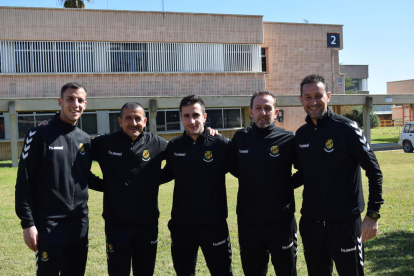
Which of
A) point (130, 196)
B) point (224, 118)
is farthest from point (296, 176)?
point (224, 118)

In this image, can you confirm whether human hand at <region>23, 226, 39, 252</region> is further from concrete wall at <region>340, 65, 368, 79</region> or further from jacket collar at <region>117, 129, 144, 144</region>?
concrete wall at <region>340, 65, 368, 79</region>

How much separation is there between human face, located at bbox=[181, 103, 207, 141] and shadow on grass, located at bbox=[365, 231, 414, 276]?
3.13 metres

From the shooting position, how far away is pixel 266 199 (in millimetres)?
4414

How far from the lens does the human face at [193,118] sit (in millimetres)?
4652

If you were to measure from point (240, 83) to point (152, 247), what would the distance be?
23.7 m

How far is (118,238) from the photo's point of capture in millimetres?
4496

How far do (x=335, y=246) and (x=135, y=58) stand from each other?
76.4 feet

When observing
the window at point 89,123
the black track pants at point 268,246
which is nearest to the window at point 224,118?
the window at point 89,123

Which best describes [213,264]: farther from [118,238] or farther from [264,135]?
[264,135]

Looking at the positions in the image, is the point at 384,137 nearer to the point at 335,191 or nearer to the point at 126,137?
the point at 335,191

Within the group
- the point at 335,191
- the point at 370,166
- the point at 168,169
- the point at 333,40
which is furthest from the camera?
the point at 333,40

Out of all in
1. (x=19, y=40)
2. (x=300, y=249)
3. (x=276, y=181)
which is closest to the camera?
(x=276, y=181)

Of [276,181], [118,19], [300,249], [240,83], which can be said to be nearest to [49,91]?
[118,19]

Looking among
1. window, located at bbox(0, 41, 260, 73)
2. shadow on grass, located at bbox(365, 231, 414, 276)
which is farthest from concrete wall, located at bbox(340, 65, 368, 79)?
shadow on grass, located at bbox(365, 231, 414, 276)
